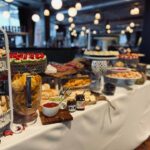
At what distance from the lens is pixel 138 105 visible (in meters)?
1.53

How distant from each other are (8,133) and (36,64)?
1.16 ft

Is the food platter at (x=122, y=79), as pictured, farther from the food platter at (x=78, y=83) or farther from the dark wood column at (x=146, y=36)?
the dark wood column at (x=146, y=36)

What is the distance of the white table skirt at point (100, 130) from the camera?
781 millimetres

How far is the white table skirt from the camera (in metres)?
0.78

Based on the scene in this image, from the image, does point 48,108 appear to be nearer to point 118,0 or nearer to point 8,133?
point 8,133

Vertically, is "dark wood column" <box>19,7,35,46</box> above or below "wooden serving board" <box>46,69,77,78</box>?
above

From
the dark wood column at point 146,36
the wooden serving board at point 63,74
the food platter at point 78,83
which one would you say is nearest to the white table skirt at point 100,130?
the food platter at point 78,83

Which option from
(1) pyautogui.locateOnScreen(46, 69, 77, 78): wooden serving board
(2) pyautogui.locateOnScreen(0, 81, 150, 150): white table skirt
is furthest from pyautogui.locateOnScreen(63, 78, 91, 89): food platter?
(2) pyautogui.locateOnScreen(0, 81, 150, 150): white table skirt

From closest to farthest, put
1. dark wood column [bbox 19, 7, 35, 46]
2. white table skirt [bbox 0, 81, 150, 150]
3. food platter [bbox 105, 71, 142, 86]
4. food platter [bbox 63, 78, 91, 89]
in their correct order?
white table skirt [bbox 0, 81, 150, 150] → food platter [bbox 63, 78, 91, 89] → food platter [bbox 105, 71, 142, 86] → dark wood column [bbox 19, 7, 35, 46]

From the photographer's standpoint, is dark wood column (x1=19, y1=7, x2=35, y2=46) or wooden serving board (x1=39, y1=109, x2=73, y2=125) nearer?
wooden serving board (x1=39, y1=109, x2=73, y2=125)

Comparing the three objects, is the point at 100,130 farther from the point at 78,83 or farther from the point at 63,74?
the point at 63,74

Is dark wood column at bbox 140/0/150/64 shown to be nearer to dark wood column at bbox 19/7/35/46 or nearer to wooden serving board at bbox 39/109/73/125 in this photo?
wooden serving board at bbox 39/109/73/125

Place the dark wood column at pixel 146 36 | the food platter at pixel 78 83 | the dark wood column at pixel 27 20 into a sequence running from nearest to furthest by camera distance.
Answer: the food platter at pixel 78 83, the dark wood column at pixel 146 36, the dark wood column at pixel 27 20

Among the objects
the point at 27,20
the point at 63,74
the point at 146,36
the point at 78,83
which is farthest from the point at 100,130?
the point at 27,20
